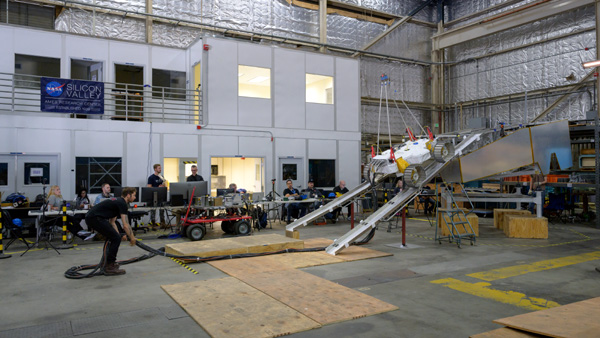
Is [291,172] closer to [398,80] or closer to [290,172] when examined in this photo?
[290,172]

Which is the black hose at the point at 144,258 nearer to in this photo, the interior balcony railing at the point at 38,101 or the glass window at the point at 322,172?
the interior balcony railing at the point at 38,101

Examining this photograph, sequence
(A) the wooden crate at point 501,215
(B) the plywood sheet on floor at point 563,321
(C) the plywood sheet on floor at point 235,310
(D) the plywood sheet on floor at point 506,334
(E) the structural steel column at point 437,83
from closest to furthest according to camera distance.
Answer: (B) the plywood sheet on floor at point 563,321, (D) the plywood sheet on floor at point 506,334, (C) the plywood sheet on floor at point 235,310, (A) the wooden crate at point 501,215, (E) the structural steel column at point 437,83

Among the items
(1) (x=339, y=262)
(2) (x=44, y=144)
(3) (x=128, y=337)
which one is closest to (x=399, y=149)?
(1) (x=339, y=262)

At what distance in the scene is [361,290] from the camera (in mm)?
6656

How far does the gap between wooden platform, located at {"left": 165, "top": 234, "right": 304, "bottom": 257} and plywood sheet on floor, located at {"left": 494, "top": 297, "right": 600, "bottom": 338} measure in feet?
17.1

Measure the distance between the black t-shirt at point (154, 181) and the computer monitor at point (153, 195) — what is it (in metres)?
1.08

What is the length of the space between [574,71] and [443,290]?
17.5 m

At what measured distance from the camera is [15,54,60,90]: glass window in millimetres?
13887

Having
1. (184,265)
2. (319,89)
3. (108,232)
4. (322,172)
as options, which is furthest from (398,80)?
(108,232)

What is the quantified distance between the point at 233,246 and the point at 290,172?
298 inches

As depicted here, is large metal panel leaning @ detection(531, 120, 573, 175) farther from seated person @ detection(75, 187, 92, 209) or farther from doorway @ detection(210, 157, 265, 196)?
seated person @ detection(75, 187, 92, 209)

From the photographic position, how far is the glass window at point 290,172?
53.9ft

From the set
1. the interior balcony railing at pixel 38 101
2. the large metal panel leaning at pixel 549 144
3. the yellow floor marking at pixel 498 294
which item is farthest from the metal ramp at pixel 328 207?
the interior balcony railing at pixel 38 101

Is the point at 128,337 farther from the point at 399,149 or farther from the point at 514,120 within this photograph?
the point at 514,120
